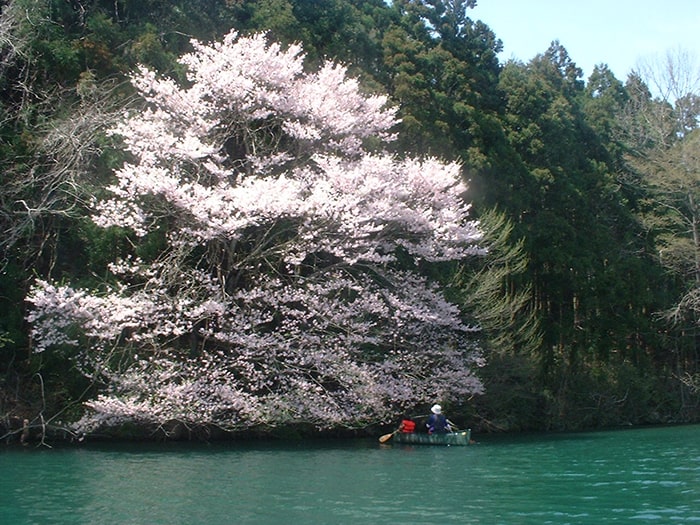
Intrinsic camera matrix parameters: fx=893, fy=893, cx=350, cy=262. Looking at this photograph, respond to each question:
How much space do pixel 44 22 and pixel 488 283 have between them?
14177mm

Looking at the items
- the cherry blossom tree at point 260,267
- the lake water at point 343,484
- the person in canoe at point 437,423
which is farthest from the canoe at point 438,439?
the cherry blossom tree at point 260,267

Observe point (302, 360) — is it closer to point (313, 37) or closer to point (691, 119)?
point (313, 37)

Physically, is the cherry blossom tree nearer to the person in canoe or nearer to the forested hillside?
the forested hillside

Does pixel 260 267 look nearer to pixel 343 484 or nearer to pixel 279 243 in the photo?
pixel 279 243

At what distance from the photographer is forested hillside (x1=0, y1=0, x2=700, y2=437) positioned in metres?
21.0

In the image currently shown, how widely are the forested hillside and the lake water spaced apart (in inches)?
72.2

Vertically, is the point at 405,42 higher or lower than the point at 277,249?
higher

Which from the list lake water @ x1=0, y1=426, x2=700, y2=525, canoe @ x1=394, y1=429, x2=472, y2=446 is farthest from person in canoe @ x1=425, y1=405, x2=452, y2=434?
lake water @ x1=0, y1=426, x2=700, y2=525

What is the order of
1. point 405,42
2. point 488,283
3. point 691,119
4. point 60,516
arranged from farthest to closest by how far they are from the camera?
point 691,119 < point 405,42 < point 488,283 < point 60,516

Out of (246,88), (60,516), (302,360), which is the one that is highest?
(246,88)

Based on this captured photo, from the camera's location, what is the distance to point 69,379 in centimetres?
2108

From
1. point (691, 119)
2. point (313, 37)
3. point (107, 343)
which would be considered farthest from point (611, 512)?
point (691, 119)

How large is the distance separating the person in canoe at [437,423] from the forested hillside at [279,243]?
1.18 meters

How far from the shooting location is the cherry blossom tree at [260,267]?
2041 centimetres
